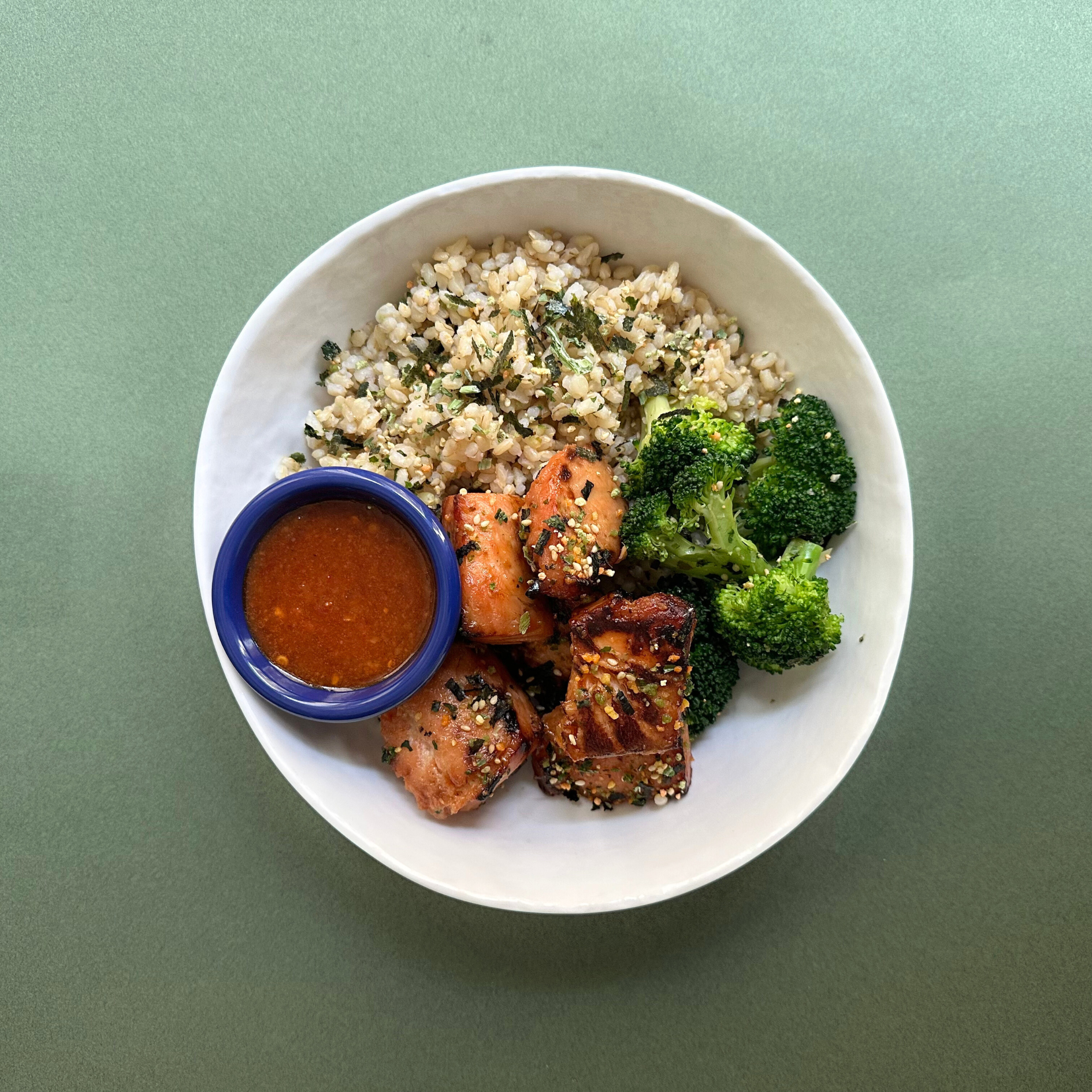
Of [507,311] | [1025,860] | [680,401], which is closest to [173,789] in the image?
[507,311]

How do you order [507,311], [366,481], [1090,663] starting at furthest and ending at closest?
1. [1090,663]
2. [507,311]
3. [366,481]

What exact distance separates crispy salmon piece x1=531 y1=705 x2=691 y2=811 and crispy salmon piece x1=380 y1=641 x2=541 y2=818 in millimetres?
113

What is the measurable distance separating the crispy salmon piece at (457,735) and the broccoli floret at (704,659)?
53cm

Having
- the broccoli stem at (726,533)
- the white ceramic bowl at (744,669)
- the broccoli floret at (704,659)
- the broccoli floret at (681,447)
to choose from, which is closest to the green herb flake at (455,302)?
the white ceramic bowl at (744,669)

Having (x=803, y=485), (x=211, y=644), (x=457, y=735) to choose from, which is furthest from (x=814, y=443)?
(x=211, y=644)

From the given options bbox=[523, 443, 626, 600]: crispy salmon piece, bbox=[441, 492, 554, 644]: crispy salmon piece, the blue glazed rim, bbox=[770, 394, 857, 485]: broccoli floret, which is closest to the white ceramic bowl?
bbox=[770, 394, 857, 485]: broccoli floret

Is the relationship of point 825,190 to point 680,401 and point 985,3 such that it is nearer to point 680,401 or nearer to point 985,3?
point 985,3

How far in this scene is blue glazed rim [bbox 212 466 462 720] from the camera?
2.04 metres

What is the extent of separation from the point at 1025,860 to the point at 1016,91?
265 centimetres

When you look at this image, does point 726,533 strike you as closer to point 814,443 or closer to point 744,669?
point 814,443

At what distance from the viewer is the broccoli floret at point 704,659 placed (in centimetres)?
232

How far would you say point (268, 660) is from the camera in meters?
2.10

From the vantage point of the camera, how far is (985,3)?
8.89 ft

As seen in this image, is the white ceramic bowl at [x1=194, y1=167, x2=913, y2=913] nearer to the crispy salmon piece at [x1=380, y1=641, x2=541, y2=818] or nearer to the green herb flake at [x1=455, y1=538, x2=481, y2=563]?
the crispy salmon piece at [x1=380, y1=641, x2=541, y2=818]
